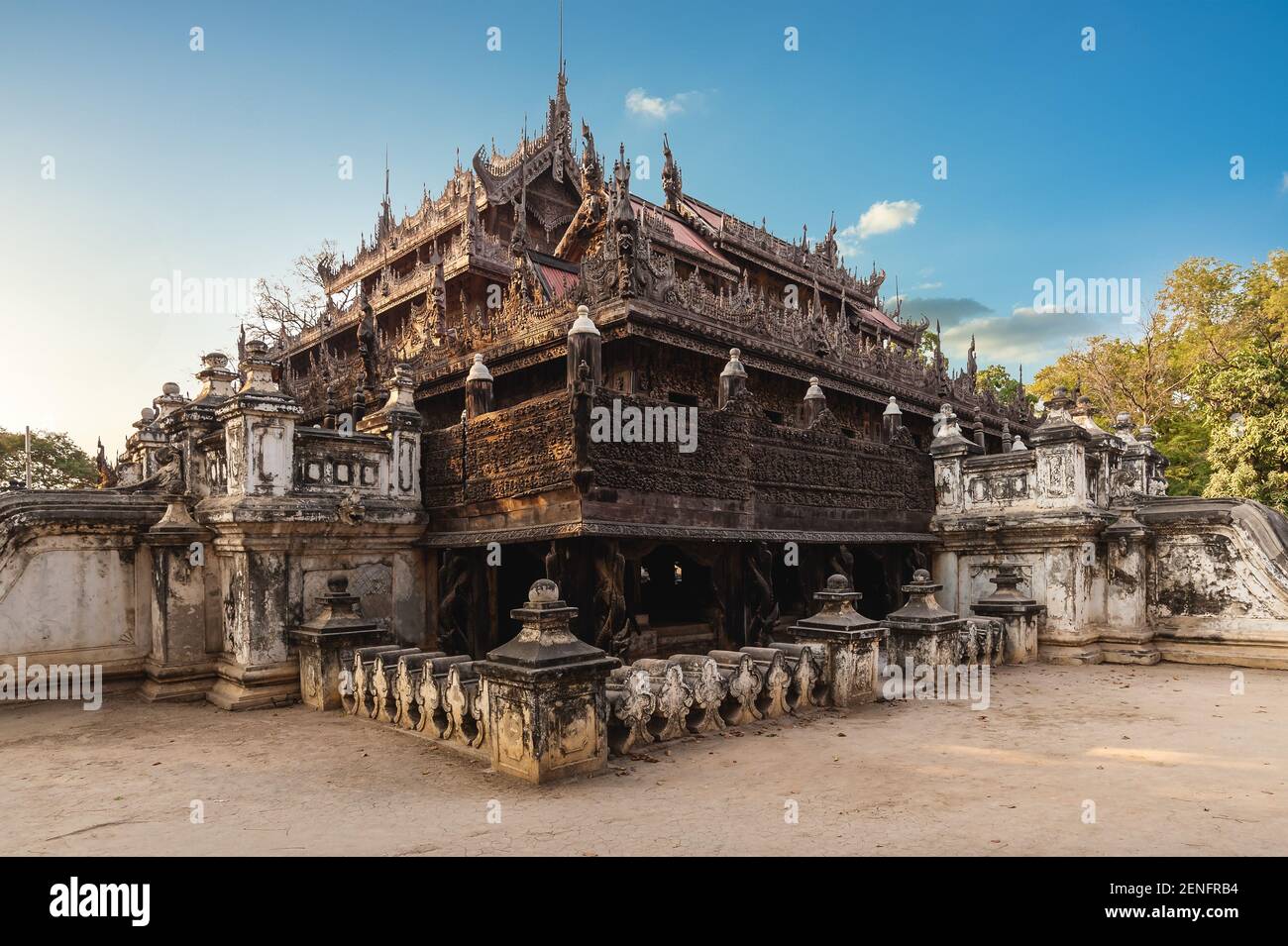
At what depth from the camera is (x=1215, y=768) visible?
5816mm

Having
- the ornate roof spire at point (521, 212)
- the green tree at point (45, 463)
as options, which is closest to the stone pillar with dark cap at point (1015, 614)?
the ornate roof spire at point (521, 212)

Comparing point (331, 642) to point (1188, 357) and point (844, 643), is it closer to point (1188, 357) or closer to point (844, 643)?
point (844, 643)

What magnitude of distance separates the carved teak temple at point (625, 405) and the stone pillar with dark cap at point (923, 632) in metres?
1.94

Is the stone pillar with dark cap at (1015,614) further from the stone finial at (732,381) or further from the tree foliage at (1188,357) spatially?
the tree foliage at (1188,357)

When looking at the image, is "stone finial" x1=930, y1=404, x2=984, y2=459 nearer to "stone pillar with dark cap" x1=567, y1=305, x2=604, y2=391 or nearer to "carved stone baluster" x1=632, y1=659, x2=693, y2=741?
"stone pillar with dark cap" x1=567, y1=305, x2=604, y2=391

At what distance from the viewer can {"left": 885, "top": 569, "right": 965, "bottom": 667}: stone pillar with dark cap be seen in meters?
9.11

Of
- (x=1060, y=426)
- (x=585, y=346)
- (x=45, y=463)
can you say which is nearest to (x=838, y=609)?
(x=585, y=346)

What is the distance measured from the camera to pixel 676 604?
49.4ft

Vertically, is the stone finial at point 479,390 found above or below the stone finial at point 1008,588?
above

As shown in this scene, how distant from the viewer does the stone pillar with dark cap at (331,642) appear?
8289 mm

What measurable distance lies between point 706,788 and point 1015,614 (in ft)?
26.0

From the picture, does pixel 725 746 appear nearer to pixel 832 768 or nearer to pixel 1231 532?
pixel 832 768

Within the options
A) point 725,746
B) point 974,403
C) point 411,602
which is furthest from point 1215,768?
point 974,403
